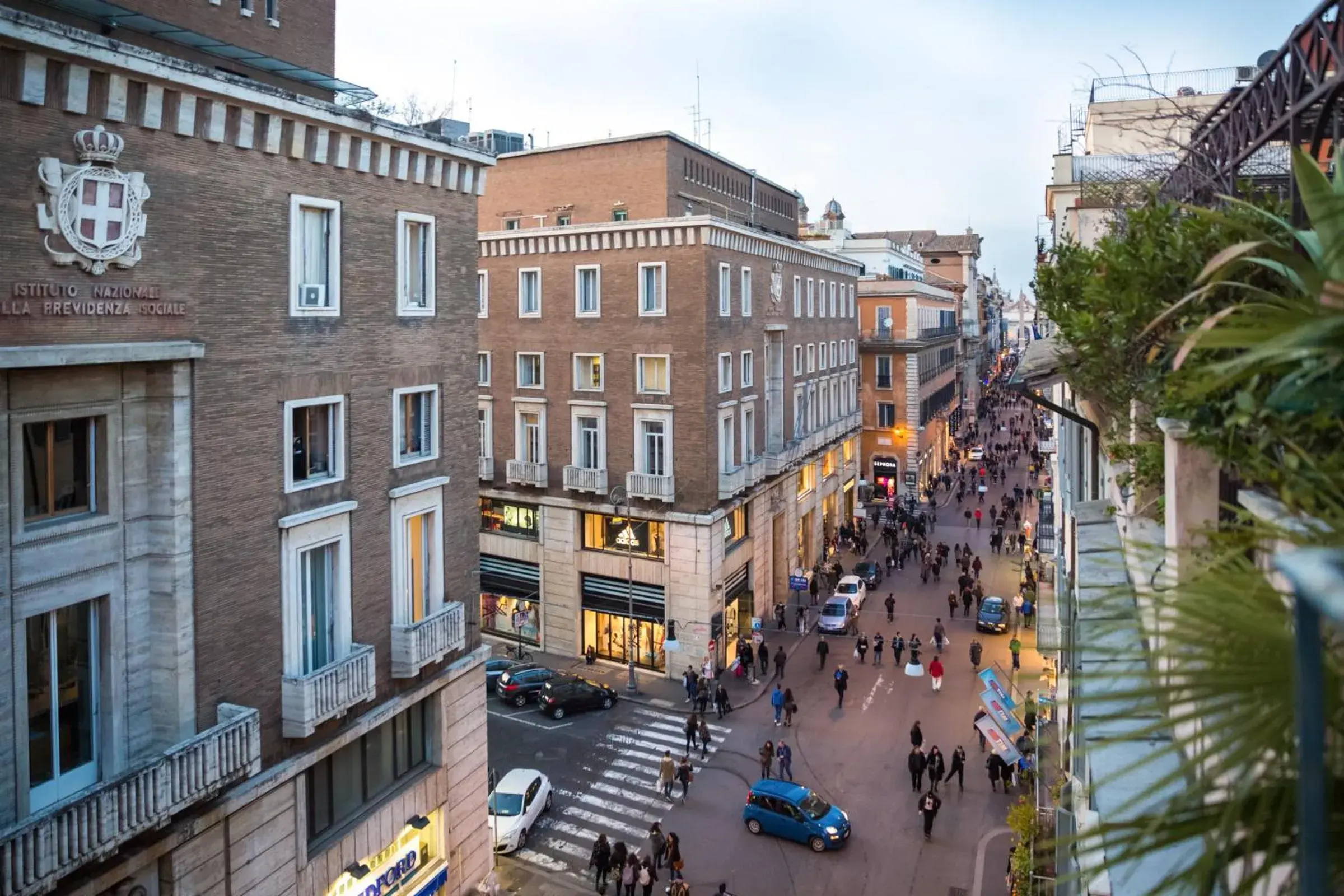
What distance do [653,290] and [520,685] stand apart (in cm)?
1536

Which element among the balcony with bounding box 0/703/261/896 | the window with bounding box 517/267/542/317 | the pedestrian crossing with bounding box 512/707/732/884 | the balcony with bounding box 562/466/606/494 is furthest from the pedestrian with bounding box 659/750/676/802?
the window with bounding box 517/267/542/317

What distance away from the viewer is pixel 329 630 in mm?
17172

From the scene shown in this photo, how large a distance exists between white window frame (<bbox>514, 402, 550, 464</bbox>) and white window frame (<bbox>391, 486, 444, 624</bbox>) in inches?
720

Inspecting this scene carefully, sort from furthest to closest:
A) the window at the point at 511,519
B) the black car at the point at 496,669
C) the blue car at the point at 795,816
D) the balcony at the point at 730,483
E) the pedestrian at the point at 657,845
→ 1. the window at the point at 511,519
2. the balcony at the point at 730,483
3. the black car at the point at 496,669
4. the blue car at the point at 795,816
5. the pedestrian at the point at 657,845

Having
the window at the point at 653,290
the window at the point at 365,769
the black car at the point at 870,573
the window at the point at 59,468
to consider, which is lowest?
the black car at the point at 870,573

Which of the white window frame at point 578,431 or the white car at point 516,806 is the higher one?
the white window frame at point 578,431

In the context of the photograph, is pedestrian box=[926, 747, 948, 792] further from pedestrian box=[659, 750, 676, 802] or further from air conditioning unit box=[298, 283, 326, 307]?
air conditioning unit box=[298, 283, 326, 307]

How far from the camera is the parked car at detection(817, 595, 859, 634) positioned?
39781 mm

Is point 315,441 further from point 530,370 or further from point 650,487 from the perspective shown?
point 530,370

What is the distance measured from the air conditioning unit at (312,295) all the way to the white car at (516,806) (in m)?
12.7

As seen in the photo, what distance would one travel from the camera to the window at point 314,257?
1606 centimetres

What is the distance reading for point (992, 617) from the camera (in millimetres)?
38938

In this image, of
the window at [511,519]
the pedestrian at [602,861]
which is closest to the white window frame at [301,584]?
the pedestrian at [602,861]

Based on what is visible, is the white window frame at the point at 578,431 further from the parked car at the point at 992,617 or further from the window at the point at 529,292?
the parked car at the point at 992,617
